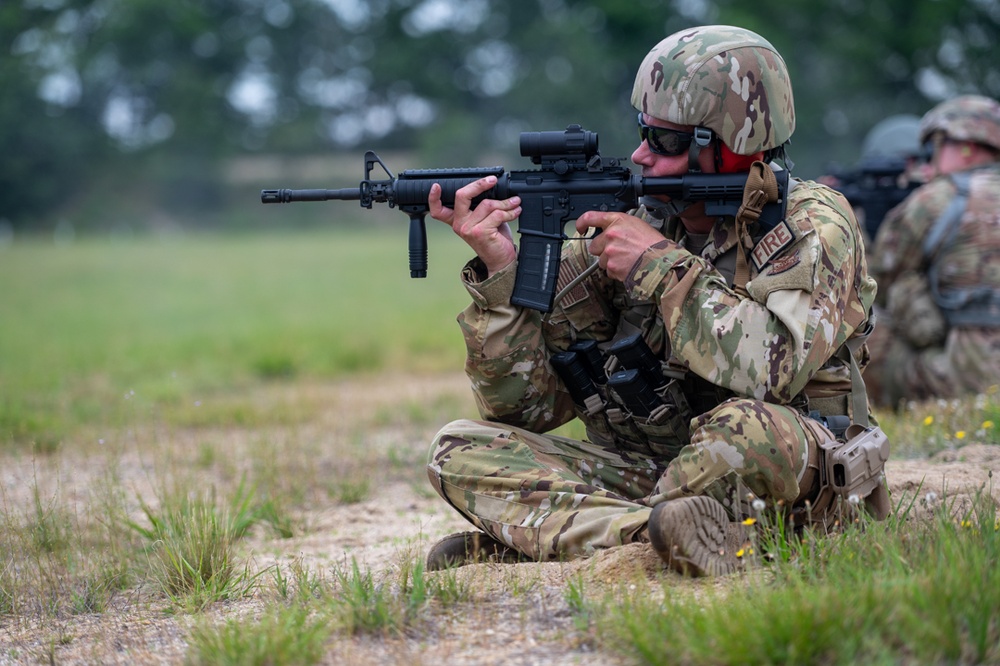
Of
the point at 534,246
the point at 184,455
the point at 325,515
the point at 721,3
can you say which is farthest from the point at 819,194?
the point at 721,3

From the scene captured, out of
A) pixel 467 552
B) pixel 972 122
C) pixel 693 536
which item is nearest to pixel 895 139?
pixel 972 122

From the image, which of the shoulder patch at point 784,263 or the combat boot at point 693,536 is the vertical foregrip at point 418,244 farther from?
the combat boot at point 693,536

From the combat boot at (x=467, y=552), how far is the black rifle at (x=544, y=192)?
2.81ft

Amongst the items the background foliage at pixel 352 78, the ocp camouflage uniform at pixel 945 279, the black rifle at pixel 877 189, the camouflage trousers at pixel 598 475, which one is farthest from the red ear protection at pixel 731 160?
the background foliage at pixel 352 78

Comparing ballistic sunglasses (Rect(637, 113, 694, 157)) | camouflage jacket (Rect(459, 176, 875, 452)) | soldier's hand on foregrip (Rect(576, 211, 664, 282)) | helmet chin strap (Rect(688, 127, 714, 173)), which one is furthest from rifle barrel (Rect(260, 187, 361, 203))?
helmet chin strap (Rect(688, 127, 714, 173))

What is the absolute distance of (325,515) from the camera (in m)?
5.32

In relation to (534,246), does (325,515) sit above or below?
below

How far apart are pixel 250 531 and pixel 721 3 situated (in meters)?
42.0

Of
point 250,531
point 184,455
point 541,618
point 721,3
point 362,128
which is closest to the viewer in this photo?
point 541,618

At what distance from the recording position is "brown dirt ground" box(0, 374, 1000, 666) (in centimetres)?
298

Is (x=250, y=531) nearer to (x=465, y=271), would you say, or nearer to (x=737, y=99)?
(x=465, y=271)

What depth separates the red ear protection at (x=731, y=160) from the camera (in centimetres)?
403

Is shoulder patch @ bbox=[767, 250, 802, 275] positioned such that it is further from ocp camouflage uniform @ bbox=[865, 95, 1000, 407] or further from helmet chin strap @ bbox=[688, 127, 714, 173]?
ocp camouflage uniform @ bbox=[865, 95, 1000, 407]

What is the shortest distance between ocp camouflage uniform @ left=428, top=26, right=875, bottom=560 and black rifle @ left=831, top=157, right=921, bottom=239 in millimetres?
4530
